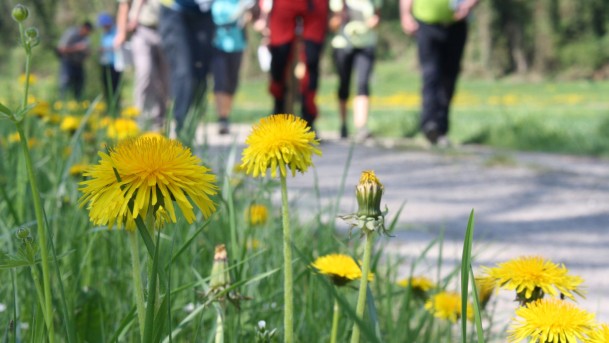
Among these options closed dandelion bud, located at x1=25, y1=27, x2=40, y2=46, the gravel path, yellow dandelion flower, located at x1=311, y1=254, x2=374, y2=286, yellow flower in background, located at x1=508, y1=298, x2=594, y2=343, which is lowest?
the gravel path

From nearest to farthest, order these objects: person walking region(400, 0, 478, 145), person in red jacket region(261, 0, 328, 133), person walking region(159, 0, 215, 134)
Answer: person walking region(159, 0, 215, 134)
person in red jacket region(261, 0, 328, 133)
person walking region(400, 0, 478, 145)

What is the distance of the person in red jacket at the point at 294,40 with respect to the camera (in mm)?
5965

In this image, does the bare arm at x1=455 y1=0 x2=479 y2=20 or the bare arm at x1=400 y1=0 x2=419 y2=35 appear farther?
the bare arm at x1=400 y1=0 x2=419 y2=35

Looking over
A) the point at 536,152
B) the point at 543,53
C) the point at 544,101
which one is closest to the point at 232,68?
the point at 536,152

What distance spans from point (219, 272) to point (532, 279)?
1.21 ft

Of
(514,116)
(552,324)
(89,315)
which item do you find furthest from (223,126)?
(552,324)

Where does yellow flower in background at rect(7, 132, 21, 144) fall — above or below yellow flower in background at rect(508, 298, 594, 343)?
above

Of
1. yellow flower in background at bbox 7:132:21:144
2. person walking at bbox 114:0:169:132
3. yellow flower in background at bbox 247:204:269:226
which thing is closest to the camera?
yellow flower in background at bbox 247:204:269:226

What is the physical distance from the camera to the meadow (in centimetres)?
77

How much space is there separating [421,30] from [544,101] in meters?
9.64

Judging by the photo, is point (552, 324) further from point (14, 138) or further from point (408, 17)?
point (408, 17)

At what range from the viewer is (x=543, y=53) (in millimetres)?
26047

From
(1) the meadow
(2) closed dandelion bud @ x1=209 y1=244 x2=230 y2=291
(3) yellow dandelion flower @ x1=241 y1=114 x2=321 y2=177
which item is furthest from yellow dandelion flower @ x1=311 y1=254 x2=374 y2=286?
(3) yellow dandelion flower @ x1=241 y1=114 x2=321 y2=177

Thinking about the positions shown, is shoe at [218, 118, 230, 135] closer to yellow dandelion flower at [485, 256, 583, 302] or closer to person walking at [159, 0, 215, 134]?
person walking at [159, 0, 215, 134]
